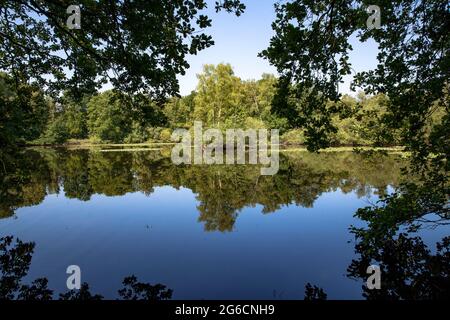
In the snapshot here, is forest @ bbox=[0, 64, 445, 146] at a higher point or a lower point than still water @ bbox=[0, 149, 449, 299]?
higher

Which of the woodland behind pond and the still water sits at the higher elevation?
the woodland behind pond

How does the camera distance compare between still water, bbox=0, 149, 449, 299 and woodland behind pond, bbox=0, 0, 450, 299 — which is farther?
still water, bbox=0, 149, 449, 299

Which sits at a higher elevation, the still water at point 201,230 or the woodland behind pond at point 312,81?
the woodland behind pond at point 312,81

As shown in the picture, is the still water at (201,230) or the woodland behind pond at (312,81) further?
the still water at (201,230)

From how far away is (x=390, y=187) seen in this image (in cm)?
2131

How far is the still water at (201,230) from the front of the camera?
9.12 meters

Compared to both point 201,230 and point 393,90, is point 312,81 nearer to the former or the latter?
point 393,90

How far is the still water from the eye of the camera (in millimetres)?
9117

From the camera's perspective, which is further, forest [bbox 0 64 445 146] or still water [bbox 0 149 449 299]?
still water [bbox 0 149 449 299]

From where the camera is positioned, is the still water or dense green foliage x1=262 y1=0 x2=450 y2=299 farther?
the still water

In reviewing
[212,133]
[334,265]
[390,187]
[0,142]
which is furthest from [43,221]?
[212,133]

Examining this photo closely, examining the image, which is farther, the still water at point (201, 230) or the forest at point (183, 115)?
the still water at point (201, 230)

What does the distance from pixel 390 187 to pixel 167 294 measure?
716 inches

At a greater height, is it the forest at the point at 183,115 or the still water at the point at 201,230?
the forest at the point at 183,115
